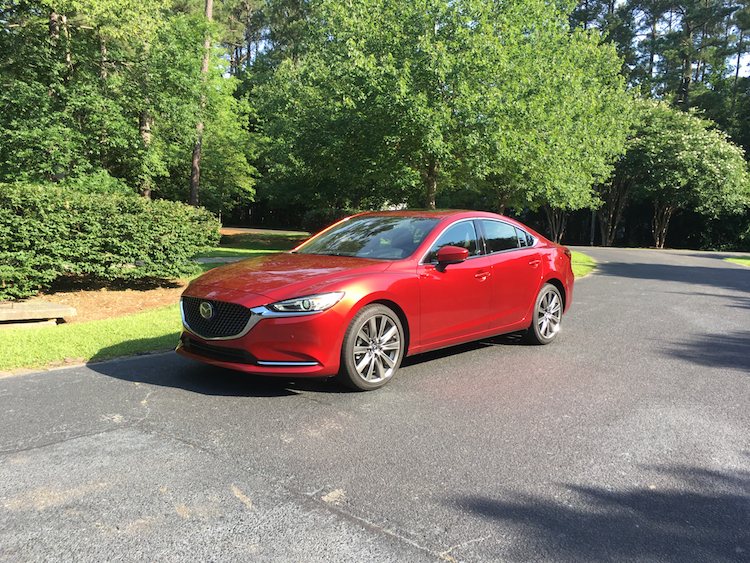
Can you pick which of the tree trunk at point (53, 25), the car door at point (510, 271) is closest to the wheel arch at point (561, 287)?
the car door at point (510, 271)

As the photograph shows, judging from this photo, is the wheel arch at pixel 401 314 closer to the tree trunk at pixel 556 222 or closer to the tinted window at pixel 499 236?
the tinted window at pixel 499 236

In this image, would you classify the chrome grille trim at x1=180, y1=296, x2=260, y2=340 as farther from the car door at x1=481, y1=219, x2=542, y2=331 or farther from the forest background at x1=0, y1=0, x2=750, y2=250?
the forest background at x1=0, y1=0, x2=750, y2=250

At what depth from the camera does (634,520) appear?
318cm

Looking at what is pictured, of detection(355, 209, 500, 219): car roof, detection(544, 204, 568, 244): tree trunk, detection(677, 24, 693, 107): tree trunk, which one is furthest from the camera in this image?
detection(677, 24, 693, 107): tree trunk

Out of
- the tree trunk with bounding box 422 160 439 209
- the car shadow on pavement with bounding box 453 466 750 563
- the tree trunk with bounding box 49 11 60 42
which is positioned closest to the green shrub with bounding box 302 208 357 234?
the tree trunk with bounding box 422 160 439 209

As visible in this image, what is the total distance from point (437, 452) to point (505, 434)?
64 cm

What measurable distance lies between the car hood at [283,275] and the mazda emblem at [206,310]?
12 centimetres

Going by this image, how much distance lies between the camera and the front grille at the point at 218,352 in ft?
16.5

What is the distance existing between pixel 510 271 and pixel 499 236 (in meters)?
0.44

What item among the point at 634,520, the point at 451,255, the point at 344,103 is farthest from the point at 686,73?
the point at 634,520

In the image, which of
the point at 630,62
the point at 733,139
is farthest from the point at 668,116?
the point at 630,62

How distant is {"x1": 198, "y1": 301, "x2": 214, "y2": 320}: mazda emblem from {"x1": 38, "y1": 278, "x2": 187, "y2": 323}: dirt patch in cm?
459

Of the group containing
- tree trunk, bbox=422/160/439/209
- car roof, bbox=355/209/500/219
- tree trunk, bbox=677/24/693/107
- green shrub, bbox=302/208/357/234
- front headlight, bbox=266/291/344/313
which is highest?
tree trunk, bbox=677/24/693/107

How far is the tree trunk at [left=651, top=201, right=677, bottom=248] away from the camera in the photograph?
1595 inches
